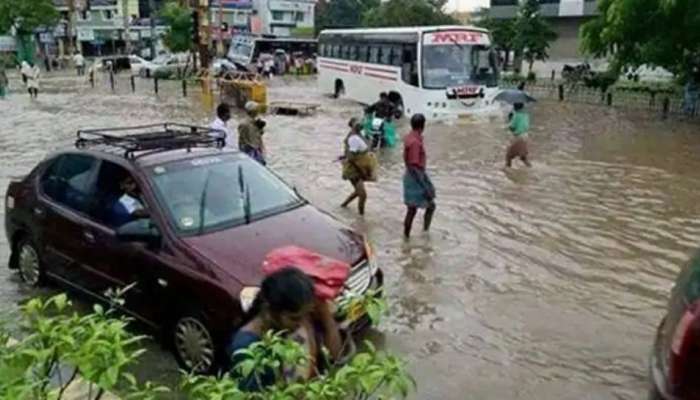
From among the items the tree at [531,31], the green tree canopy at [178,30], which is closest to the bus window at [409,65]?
the tree at [531,31]

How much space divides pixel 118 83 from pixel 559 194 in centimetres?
3213

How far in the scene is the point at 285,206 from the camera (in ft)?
20.0

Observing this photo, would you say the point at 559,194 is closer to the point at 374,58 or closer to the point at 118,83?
the point at 374,58

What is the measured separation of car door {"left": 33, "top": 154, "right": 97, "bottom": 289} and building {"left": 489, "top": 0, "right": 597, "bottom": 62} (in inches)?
1837

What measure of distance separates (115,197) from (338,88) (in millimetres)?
24483

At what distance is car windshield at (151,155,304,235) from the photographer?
18.1ft

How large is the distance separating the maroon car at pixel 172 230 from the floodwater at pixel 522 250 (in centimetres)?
60

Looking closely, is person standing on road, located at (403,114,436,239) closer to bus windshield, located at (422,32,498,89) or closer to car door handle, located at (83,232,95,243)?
car door handle, located at (83,232,95,243)

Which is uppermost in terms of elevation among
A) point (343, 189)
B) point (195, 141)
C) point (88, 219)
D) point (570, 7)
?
point (570, 7)

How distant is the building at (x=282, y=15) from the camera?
81.1 metres

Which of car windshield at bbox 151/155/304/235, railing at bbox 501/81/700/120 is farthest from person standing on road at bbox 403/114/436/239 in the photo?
railing at bbox 501/81/700/120

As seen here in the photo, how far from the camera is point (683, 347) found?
303cm

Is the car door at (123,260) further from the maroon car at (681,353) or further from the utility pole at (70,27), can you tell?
the utility pole at (70,27)

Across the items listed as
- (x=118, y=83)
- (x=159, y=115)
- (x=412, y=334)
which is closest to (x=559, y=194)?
(x=412, y=334)
